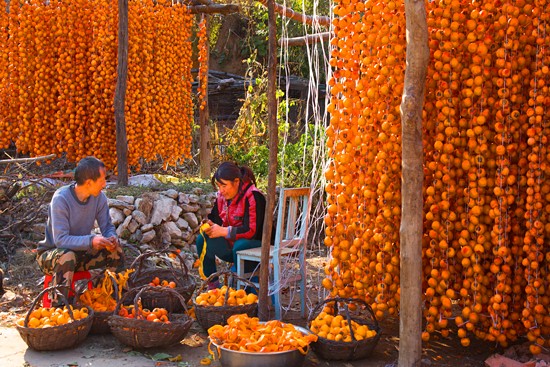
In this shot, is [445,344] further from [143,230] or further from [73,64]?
[73,64]

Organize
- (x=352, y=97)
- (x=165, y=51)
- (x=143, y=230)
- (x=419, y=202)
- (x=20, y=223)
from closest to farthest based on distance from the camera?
(x=419, y=202) < (x=352, y=97) < (x=20, y=223) < (x=143, y=230) < (x=165, y=51)

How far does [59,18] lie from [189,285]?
422 centimetres

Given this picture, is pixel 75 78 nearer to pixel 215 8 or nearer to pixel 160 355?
pixel 215 8

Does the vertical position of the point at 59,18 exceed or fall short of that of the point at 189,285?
it exceeds it

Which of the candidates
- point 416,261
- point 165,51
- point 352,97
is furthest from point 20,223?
point 416,261

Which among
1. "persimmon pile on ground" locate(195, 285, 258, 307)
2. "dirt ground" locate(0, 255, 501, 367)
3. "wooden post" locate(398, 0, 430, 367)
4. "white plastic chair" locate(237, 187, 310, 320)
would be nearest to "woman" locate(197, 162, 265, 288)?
"white plastic chair" locate(237, 187, 310, 320)

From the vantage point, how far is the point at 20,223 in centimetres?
650

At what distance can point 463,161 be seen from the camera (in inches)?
152

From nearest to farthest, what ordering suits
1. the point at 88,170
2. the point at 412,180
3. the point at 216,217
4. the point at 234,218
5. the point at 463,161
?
1. the point at 412,180
2. the point at 463,161
3. the point at 88,170
4. the point at 234,218
5. the point at 216,217

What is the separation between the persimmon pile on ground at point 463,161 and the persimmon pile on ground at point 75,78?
4282 millimetres

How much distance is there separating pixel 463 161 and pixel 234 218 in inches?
84.0

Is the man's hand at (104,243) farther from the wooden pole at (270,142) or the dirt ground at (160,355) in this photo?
the wooden pole at (270,142)

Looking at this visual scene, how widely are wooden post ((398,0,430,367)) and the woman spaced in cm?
184

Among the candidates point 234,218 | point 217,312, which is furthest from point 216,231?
point 217,312
